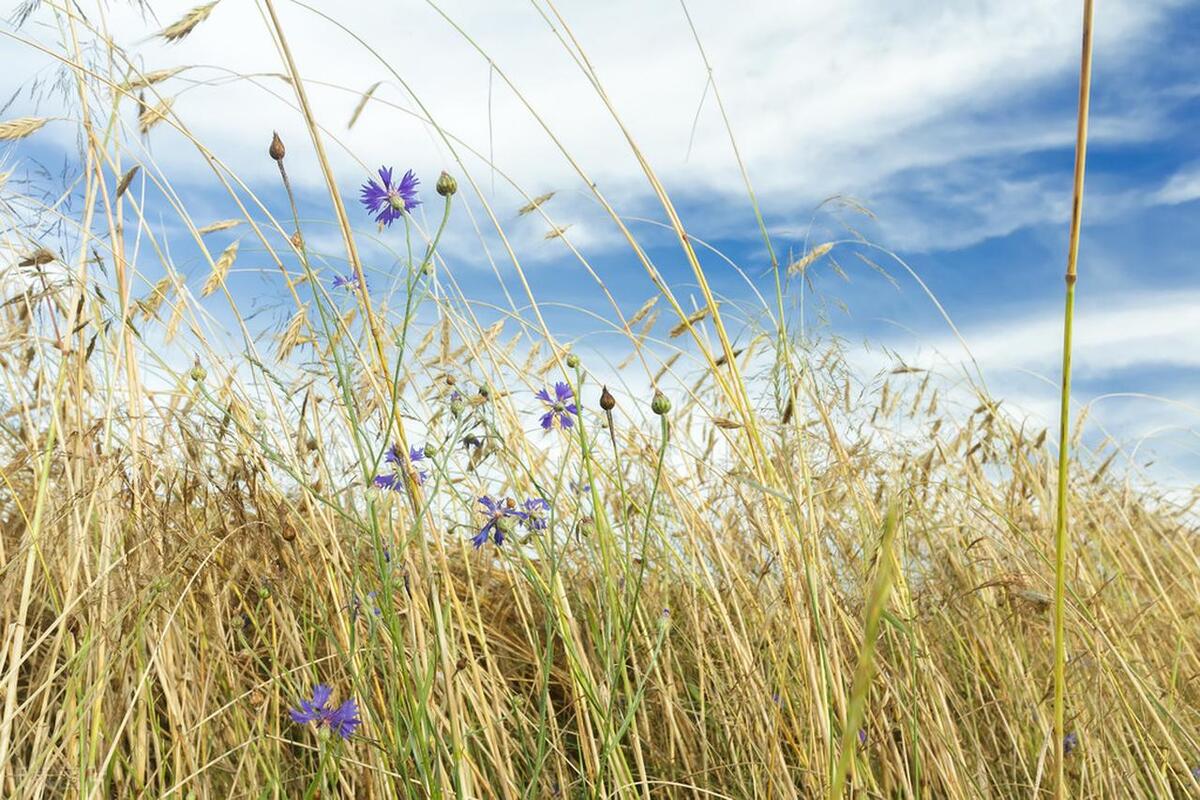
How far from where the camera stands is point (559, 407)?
1.86 m

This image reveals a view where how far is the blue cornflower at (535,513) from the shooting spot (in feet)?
5.83

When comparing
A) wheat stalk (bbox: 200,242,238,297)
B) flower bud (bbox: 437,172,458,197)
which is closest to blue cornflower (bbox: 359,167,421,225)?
flower bud (bbox: 437,172,458,197)

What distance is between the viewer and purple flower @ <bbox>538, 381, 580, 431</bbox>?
186 cm

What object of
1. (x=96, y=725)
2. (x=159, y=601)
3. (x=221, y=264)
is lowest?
(x=96, y=725)

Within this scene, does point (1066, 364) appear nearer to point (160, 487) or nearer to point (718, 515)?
point (718, 515)

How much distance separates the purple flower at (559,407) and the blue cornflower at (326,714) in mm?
630

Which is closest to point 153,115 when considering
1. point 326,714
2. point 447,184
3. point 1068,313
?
point 447,184

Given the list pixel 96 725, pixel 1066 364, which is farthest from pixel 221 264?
pixel 1066 364

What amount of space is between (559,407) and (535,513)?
0.21 meters

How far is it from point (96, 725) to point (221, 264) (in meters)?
1.03

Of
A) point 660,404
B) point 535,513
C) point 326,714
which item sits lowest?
point 326,714

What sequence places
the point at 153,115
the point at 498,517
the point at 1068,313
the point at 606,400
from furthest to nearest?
the point at 153,115, the point at 498,517, the point at 606,400, the point at 1068,313

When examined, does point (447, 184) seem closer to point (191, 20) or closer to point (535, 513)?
point (535, 513)

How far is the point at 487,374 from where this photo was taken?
2.19 m
